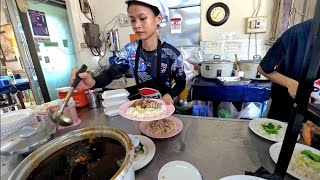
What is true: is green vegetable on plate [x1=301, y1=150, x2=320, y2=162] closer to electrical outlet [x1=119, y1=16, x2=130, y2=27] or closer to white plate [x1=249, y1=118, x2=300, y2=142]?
white plate [x1=249, y1=118, x2=300, y2=142]

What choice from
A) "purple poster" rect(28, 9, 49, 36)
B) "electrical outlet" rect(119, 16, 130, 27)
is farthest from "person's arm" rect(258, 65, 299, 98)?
"purple poster" rect(28, 9, 49, 36)

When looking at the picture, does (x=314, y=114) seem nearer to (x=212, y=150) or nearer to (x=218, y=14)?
(x=212, y=150)

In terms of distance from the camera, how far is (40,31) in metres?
3.02

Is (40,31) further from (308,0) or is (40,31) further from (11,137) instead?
(308,0)

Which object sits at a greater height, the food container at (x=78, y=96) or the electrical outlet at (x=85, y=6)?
the electrical outlet at (x=85, y=6)

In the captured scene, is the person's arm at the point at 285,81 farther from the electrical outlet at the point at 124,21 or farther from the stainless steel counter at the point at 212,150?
the electrical outlet at the point at 124,21

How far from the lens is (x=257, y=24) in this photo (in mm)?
2613

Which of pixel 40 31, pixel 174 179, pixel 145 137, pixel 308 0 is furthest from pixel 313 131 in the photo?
pixel 40 31

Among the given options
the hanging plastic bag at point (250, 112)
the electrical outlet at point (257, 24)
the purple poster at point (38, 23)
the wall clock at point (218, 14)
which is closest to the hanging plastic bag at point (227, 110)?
the hanging plastic bag at point (250, 112)

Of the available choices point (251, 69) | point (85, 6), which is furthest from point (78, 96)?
point (85, 6)

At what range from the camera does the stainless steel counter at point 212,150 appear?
685 mm

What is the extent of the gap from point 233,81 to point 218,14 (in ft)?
4.49

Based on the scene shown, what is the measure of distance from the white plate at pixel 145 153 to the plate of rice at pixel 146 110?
13 cm

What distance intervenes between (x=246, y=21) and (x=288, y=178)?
273cm
